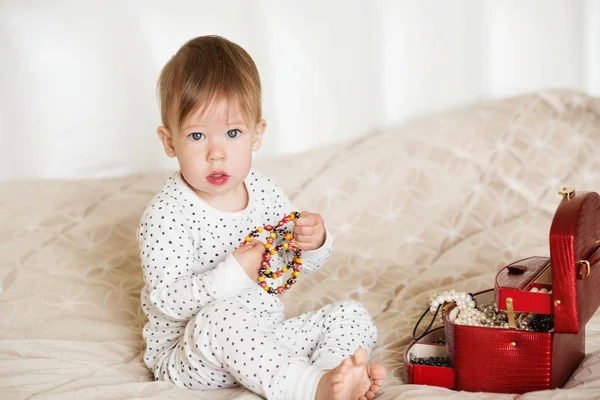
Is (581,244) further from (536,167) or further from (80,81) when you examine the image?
(80,81)

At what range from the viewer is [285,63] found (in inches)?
88.7

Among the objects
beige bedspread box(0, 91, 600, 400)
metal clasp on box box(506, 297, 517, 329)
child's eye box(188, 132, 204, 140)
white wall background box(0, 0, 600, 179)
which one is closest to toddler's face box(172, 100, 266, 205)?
child's eye box(188, 132, 204, 140)

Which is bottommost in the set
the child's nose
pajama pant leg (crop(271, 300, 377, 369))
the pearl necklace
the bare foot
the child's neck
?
pajama pant leg (crop(271, 300, 377, 369))

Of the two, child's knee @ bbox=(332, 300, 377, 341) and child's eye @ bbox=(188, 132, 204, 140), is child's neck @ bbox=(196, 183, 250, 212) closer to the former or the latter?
child's eye @ bbox=(188, 132, 204, 140)

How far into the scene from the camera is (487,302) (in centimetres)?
133

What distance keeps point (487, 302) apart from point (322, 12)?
4.06 ft

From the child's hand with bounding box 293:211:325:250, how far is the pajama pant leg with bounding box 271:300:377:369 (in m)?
0.12

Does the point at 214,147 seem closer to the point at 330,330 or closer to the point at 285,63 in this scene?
the point at 330,330

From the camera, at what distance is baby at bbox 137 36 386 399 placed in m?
1.15

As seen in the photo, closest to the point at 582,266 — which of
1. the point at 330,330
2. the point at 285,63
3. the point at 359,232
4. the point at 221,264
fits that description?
the point at 330,330

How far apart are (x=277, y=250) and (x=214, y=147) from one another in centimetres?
21

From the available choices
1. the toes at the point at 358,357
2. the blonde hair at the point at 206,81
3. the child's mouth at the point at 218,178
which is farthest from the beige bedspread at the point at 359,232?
the blonde hair at the point at 206,81

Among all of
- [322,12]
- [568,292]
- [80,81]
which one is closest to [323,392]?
[568,292]

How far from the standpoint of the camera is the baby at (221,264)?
→ 1.15 meters
